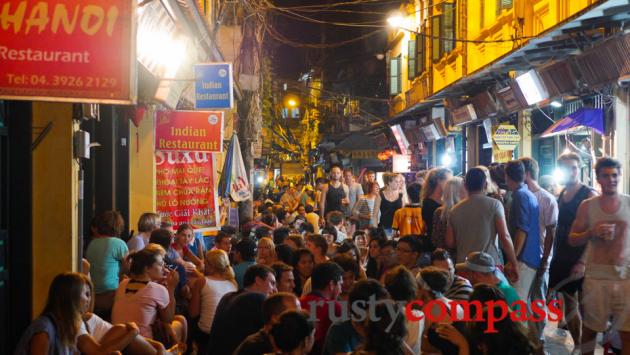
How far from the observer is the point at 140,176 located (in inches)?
507

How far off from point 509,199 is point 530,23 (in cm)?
917

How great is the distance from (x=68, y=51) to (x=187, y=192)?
6808 millimetres

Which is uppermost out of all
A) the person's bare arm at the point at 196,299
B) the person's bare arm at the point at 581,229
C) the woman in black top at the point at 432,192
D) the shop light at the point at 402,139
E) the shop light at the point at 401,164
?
the shop light at the point at 402,139

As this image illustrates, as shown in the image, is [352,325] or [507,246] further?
[507,246]

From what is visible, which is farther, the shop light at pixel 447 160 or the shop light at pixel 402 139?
the shop light at pixel 402 139

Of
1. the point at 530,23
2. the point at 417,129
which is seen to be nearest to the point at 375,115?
the point at 417,129

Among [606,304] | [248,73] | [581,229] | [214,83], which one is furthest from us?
[248,73]

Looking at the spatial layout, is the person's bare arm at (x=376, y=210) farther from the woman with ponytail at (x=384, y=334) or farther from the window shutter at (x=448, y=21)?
the window shutter at (x=448, y=21)

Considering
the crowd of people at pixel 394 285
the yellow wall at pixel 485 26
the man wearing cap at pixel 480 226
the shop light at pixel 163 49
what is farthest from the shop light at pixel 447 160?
the man wearing cap at pixel 480 226

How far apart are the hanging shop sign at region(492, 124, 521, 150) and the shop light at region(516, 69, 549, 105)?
5.65 feet

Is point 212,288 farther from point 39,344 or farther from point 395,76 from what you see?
point 395,76

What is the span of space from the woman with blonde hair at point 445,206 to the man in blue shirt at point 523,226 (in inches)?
27.4

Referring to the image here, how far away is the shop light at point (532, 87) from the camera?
15.5 m

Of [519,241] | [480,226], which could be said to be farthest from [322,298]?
[519,241]
